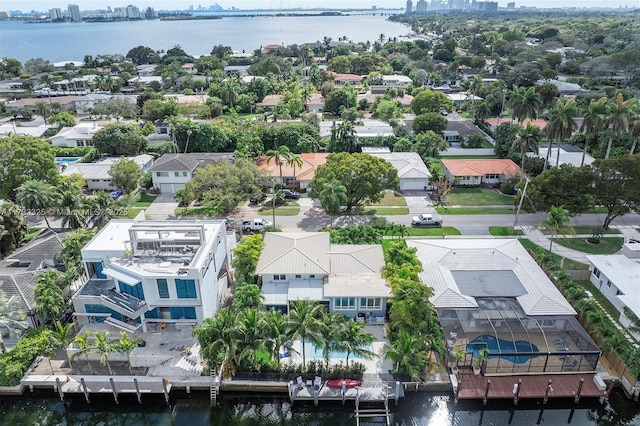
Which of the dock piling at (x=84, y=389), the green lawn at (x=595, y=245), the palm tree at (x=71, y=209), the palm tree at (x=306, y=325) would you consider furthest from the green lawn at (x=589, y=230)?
the palm tree at (x=71, y=209)

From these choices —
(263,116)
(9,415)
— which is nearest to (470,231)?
(9,415)

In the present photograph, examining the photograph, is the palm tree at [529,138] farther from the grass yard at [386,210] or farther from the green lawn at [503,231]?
the grass yard at [386,210]

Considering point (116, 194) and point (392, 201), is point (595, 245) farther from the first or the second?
point (116, 194)

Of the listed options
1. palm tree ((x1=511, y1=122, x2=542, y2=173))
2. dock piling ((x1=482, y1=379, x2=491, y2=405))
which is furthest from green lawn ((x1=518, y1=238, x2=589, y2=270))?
dock piling ((x1=482, y1=379, x2=491, y2=405))

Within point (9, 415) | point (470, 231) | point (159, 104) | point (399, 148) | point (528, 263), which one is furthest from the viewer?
point (159, 104)

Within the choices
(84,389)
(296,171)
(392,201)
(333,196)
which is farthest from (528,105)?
(84,389)

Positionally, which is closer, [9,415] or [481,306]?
[9,415]

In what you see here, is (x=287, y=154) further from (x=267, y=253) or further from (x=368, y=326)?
(x=368, y=326)
